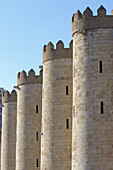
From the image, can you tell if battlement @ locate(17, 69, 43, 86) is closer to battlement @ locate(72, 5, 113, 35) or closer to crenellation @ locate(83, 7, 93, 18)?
battlement @ locate(72, 5, 113, 35)

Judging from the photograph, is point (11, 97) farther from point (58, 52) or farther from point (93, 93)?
point (93, 93)

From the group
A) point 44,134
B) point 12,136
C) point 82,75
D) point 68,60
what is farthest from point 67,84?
point 12,136

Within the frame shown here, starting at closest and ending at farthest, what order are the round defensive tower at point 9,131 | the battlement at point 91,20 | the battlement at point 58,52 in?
the battlement at point 91,20 < the battlement at point 58,52 < the round defensive tower at point 9,131

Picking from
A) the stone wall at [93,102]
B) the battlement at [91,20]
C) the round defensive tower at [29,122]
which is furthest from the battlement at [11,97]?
the stone wall at [93,102]

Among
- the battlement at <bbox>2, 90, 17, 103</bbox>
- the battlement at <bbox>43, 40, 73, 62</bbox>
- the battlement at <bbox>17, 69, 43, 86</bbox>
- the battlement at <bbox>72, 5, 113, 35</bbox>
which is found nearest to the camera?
the battlement at <bbox>72, 5, 113, 35</bbox>

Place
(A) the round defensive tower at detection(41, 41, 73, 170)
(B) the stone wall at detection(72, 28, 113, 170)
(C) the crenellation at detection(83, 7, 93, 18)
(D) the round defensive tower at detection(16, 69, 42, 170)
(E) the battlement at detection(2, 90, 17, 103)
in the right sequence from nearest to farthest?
(B) the stone wall at detection(72, 28, 113, 170)
(C) the crenellation at detection(83, 7, 93, 18)
(A) the round defensive tower at detection(41, 41, 73, 170)
(D) the round defensive tower at detection(16, 69, 42, 170)
(E) the battlement at detection(2, 90, 17, 103)

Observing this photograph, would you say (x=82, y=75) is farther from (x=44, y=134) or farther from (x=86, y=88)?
(x=44, y=134)

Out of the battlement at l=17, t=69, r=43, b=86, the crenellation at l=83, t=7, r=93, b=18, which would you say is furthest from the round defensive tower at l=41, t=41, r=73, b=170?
the battlement at l=17, t=69, r=43, b=86

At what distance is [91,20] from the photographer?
3027 cm

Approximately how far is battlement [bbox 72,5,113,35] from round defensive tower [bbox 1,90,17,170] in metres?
24.3

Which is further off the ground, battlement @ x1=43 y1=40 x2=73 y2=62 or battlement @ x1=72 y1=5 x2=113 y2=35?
battlement @ x1=72 y1=5 x2=113 y2=35

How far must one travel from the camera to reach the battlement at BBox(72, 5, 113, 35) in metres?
29.8

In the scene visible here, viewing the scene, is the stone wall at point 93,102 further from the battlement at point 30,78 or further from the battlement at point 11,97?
the battlement at point 11,97

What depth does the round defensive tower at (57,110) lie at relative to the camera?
1423 inches
